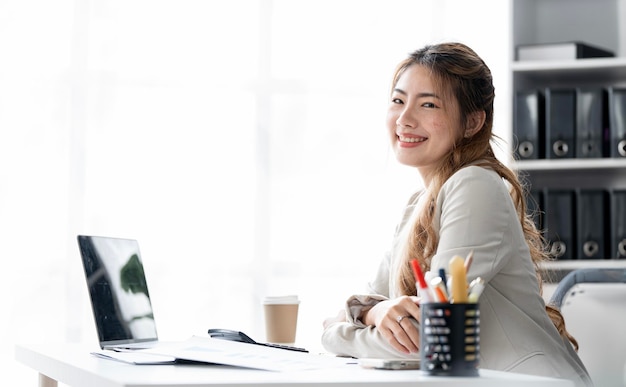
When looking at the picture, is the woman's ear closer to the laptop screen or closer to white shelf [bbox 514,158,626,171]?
the laptop screen

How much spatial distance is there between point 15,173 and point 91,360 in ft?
6.99

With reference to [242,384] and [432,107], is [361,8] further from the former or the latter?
[242,384]

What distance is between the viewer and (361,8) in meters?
3.60

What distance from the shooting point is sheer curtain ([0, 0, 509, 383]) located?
3295mm

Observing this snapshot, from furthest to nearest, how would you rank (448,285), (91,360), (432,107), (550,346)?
1. (432,107)
2. (550,346)
3. (91,360)
4. (448,285)

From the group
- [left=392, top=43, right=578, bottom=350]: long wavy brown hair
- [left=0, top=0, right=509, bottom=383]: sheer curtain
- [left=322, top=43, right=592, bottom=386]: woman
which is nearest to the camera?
[left=322, top=43, right=592, bottom=386]: woman

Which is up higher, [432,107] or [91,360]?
[432,107]

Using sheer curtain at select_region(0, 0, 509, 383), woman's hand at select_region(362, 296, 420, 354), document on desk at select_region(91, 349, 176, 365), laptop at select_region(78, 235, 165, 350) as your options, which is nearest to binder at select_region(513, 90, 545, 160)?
sheer curtain at select_region(0, 0, 509, 383)

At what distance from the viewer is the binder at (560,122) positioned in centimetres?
304

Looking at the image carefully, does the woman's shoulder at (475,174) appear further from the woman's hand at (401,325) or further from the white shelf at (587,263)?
the white shelf at (587,263)

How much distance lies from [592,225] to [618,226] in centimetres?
8

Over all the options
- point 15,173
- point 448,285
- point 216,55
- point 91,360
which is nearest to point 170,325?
point 15,173

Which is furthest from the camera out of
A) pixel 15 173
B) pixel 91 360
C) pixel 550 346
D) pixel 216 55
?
pixel 216 55

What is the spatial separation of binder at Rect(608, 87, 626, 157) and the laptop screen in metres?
1.87
